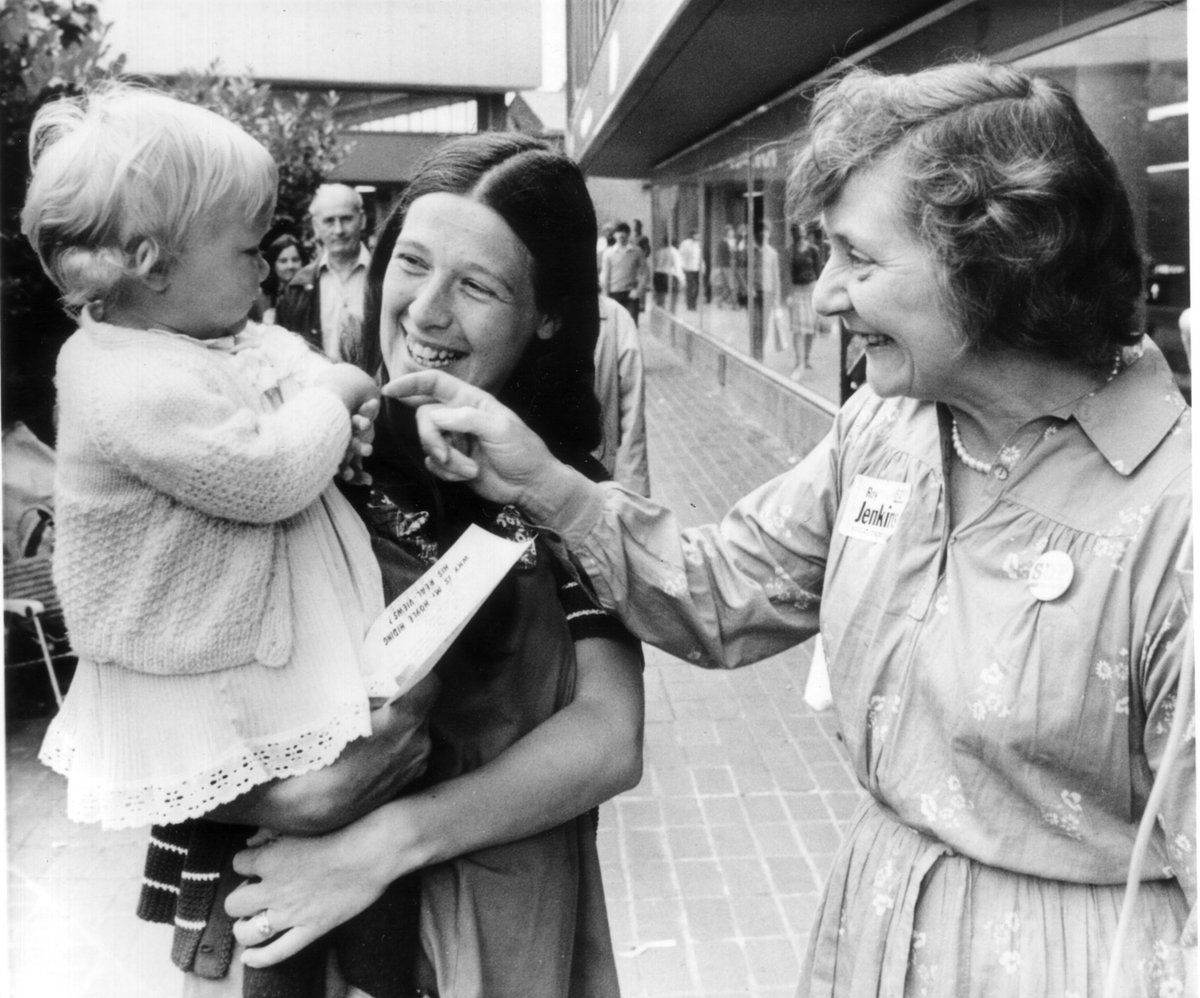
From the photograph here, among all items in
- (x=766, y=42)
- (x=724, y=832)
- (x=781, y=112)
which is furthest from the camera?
(x=781, y=112)

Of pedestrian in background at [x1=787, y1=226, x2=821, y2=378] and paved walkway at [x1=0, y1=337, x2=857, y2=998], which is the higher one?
pedestrian in background at [x1=787, y1=226, x2=821, y2=378]

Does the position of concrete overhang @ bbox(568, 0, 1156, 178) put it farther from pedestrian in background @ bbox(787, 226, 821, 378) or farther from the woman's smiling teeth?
pedestrian in background @ bbox(787, 226, 821, 378)

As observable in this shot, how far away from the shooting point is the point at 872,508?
5.20 feet

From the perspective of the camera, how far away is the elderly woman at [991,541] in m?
1.34

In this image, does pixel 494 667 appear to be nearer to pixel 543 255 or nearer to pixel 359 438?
pixel 359 438

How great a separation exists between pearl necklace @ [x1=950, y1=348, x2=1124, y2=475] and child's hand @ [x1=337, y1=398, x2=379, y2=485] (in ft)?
2.35

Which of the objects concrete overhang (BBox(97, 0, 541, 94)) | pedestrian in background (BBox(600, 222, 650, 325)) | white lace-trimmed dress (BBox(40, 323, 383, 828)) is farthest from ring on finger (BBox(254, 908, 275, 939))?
pedestrian in background (BBox(600, 222, 650, 325))

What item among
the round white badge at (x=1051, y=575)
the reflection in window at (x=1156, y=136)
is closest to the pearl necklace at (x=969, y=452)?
the round white badge at (x=1051, y=575)

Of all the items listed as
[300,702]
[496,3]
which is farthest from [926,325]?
[496,3]

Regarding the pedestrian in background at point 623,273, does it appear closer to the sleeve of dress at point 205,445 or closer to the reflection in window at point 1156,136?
the reflection in window at point 1156,136

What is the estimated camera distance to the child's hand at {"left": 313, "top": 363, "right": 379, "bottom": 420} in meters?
1.45

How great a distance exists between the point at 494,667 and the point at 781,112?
1108 cm

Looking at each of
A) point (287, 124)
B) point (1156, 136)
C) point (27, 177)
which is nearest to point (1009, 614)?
point (1156, 136)

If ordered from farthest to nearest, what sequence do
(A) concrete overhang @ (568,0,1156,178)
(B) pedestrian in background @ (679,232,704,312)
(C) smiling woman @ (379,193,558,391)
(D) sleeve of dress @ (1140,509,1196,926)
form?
(B) pedestrian in background @ (679,232,704,312), (A) concrete overhang @ (568,0,1156,178), (C) smiling woman @ (379,193,558,391), (D) sleeve of dress @ (1140,509,1196,926)
